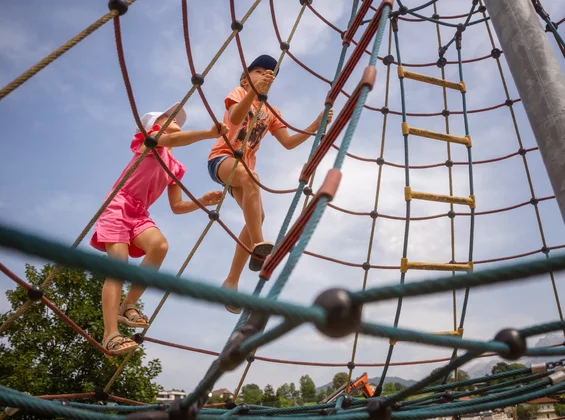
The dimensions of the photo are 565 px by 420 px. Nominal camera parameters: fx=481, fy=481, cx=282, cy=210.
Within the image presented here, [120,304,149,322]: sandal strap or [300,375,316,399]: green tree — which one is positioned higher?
[300,375,316,399]: green tree

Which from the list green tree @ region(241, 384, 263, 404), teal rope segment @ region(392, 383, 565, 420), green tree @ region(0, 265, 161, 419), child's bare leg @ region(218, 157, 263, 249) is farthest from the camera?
green tree @ region(241, 384, 263, 404)

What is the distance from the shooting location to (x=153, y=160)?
2.20 metres

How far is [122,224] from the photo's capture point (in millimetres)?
1990

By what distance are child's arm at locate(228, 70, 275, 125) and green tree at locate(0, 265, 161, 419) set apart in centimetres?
638

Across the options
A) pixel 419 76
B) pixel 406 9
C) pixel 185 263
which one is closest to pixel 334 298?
pixel 185 263

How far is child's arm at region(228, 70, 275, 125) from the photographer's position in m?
2.06

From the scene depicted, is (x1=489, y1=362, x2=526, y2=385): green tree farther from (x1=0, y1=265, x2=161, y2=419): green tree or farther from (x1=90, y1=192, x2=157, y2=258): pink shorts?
(x1=0, y1=265, x2=161, y2=419): green tree

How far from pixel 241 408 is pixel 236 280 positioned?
62 cm

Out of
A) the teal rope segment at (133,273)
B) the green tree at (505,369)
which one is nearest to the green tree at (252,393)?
the green tree at (505,369)

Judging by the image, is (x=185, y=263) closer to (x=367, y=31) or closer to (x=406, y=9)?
(x=367, y=31)

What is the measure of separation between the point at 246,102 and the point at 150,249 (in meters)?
0.74

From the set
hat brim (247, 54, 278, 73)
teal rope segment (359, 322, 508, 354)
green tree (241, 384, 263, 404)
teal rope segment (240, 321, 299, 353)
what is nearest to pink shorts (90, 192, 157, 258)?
hat brim (247, 54, 278, 73)

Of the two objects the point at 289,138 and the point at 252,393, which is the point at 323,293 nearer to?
the point at 289,138

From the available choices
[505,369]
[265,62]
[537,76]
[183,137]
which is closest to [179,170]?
[183,137]
